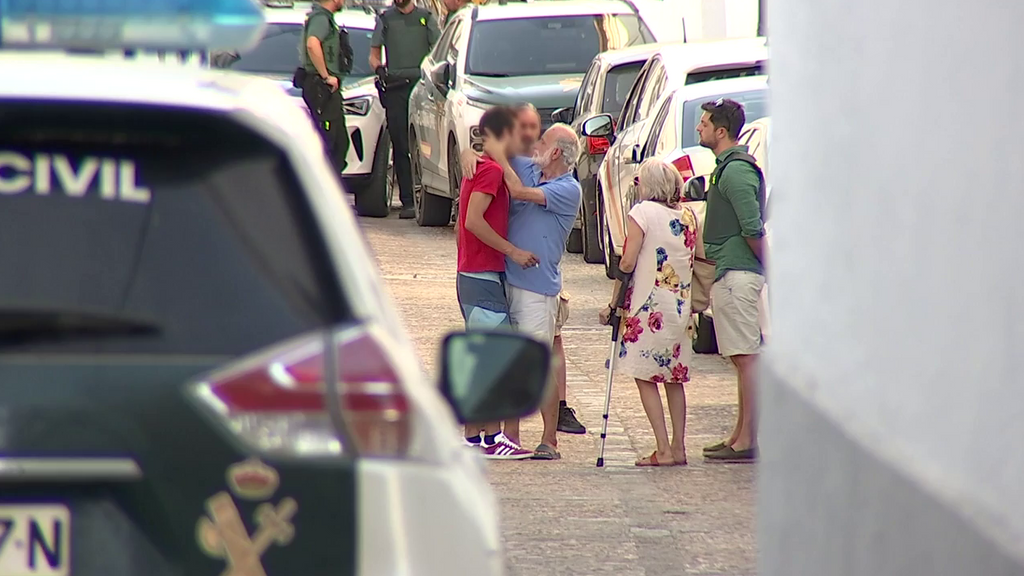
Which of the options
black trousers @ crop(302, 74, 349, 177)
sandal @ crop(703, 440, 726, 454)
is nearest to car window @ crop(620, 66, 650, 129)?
black trousers @ crop(302, 74, 349, 177)

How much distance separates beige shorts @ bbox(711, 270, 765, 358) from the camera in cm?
882

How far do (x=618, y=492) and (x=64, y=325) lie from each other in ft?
18.8

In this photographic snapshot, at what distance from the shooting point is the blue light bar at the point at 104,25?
2934 mm

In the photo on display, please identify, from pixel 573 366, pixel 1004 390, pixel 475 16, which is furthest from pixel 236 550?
pixel 475 16

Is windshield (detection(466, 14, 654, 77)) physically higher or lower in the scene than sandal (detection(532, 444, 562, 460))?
higher

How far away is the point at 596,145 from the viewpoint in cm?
1475

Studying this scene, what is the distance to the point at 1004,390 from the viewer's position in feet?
11.6

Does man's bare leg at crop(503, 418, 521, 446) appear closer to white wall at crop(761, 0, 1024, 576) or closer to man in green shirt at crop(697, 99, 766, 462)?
man in green shirt at crop(697, 99, 766, 462)

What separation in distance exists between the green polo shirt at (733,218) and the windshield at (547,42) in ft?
25.9

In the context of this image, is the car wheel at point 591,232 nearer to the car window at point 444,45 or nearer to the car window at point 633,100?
the car window at point 633,100

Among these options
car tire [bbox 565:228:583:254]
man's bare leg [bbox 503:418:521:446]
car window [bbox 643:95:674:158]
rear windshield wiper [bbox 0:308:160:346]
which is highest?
rear windshield wiper [bbox 0:308:160:346]

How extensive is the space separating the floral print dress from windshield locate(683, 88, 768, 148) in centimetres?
289

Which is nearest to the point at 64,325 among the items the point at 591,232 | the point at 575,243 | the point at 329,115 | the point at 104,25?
the point at 104,25

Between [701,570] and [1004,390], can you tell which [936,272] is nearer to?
[1004,390]
